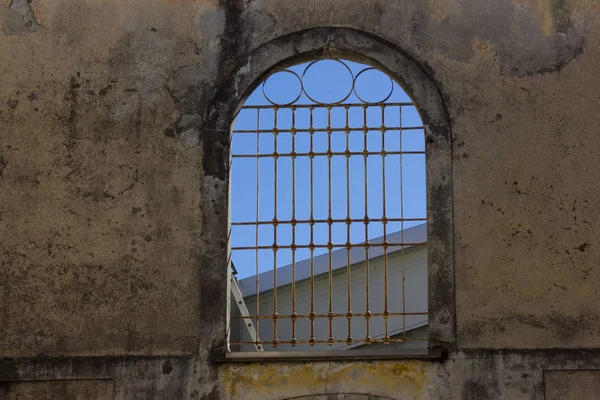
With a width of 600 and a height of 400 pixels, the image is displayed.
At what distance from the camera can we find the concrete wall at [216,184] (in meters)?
8.91

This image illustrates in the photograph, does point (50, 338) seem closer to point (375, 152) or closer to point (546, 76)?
point (375, 152)

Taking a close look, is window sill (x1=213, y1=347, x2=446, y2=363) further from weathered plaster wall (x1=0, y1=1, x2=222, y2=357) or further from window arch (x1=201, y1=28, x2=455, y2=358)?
weathered plaster wall (x1=0, y1=1, x2=222, y2=357)

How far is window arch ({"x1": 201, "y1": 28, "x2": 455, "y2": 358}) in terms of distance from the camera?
9.02 m

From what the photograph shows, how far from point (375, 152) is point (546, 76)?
1.48m

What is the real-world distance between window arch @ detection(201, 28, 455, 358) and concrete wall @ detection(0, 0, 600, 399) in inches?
0.7

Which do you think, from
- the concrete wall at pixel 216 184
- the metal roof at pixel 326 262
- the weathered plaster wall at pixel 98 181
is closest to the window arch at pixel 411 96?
the concrete wall at pixel 216 184

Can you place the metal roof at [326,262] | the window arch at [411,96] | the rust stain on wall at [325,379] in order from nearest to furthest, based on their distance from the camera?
1. the rust stain on wall at [325,379]
2. the window arch at [411,96]
3. the metal roof at [326,262]

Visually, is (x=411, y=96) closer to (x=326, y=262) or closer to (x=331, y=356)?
(x=331, y=356)

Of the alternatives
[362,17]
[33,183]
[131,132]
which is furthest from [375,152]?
[33,183]

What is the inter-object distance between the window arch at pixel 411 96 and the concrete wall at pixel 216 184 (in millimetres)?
18

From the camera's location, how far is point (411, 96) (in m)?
9.38

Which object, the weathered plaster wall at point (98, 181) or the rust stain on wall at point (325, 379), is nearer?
the rust stain on wall at point (325, 379)

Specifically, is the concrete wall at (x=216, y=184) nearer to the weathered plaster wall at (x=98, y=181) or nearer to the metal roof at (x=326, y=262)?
the weathered plaster wall at (x=98, y=181)

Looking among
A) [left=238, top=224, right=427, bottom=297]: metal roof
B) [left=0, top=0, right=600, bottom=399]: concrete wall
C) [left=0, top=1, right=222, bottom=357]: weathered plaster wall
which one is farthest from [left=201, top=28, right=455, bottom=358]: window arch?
[left=238, top=224, right=427, bottom=297]: metal roof
